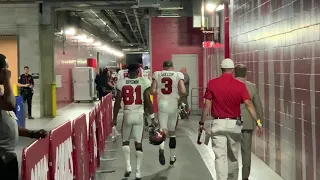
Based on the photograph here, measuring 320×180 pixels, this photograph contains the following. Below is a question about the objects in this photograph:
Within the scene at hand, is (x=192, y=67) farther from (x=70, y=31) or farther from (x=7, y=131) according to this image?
(x=7, y=131)

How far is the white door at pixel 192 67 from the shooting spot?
20750mm

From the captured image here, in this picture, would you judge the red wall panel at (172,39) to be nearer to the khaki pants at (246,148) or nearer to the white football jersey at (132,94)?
the white football jersey at (132,94)

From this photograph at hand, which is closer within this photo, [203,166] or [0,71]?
[0,71]

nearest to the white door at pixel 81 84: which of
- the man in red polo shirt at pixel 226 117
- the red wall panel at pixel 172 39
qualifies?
the red wall panel at pixel 172 39

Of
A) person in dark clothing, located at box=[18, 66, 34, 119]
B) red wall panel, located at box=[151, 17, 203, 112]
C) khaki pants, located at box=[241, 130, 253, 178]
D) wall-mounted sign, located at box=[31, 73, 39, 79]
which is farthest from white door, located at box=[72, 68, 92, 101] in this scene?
khaki pants, located at box=[241, 130, 253, 178]

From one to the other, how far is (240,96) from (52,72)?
590 inches

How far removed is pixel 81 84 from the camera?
2820 centimetres

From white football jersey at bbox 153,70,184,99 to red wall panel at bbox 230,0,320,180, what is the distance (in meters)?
1.63

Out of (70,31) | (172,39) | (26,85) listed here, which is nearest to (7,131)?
(26,85)

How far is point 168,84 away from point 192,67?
11.7 metres

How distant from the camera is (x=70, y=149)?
5512mm

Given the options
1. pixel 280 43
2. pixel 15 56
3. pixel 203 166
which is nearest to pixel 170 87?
pixel 203 166

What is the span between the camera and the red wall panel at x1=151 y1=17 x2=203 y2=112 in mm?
20500

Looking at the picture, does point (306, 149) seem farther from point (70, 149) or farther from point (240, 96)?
point (70, 149)
